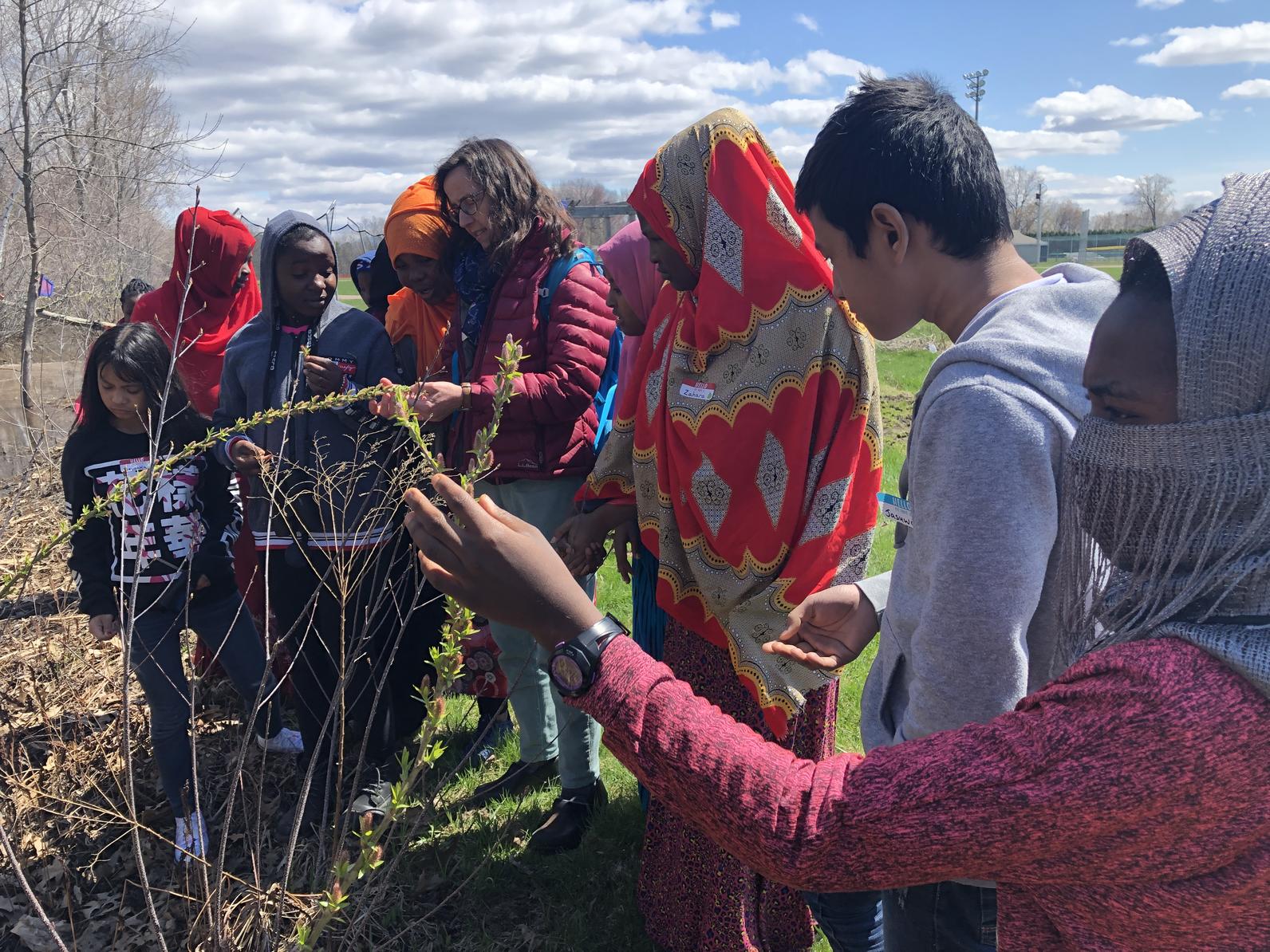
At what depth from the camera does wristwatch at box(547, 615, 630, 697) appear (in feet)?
3.40

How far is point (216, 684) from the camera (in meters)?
4.00

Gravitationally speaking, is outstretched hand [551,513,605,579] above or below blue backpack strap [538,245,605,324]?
below

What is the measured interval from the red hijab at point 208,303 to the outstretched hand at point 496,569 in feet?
10.4

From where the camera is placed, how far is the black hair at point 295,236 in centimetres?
302

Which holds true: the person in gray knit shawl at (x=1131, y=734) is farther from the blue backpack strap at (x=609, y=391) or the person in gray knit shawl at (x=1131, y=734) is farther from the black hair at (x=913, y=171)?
the blue backpack strap at (x=609, y=391)

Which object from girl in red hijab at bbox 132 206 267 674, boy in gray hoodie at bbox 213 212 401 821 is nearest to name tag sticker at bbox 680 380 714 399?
boy in gray hoodie at bbox 213 212 401 821

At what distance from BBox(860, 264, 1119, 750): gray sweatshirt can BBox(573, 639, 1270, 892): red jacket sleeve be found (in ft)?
1.23

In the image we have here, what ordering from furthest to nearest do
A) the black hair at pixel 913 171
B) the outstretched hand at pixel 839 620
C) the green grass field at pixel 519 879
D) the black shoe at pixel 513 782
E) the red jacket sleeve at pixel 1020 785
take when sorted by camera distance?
1. the black shoe at pixel 513 782
2. the green grass field at pixel 519 879
3. the outstretched hand at pixel 839 620
4. the black hair at pixel 913 171
5. the red jacket sleeve at pixel 1020 785

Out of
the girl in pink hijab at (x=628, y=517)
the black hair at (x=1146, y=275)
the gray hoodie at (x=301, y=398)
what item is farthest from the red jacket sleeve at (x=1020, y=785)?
the gray hoodie at (x=301, y=398)

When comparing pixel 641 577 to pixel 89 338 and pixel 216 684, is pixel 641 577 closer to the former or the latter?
pixel 216 684

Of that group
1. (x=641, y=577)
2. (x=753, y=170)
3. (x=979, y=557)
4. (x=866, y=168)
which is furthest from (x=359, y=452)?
(x=979, y=557)

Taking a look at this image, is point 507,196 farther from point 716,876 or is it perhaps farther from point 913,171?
point 716,876

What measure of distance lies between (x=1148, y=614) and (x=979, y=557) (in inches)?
12.8

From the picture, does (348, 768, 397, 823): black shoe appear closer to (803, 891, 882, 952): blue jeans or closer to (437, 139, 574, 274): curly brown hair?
(803, 891, 882, 952): blue jeans
